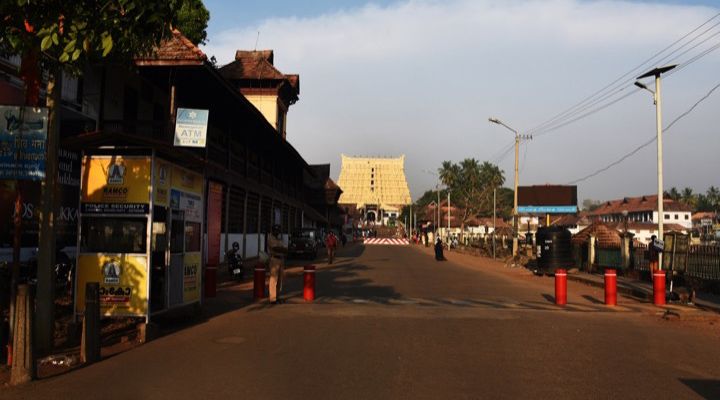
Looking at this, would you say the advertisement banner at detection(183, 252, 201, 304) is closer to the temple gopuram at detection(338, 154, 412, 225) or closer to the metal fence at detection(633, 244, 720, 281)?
the metal fence at detection(633, 244, 720, 281)

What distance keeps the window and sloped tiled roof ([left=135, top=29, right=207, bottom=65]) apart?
7.87m

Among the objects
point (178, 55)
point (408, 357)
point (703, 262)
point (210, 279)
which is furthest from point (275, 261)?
point (703, 262)

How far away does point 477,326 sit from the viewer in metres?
10.6

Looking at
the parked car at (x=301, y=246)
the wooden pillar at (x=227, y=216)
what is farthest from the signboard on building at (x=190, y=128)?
the parked car at (x=301, y=246)

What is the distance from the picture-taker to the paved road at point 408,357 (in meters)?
6.23

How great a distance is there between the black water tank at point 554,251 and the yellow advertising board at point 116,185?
20.4 meters

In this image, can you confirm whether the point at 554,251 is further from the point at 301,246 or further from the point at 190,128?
the point at 190,128

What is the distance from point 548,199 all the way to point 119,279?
56.1 m

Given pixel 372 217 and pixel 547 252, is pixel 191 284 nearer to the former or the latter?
pixel 547 252

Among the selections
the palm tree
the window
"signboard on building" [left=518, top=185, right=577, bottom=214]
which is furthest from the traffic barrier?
the palm tree

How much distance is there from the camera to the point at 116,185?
8.98 meters

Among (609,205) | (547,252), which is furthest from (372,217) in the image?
(547,252)

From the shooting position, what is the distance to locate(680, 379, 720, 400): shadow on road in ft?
20.5

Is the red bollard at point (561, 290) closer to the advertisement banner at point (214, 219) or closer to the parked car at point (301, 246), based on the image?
the advertisement banner at point (214, 219)
